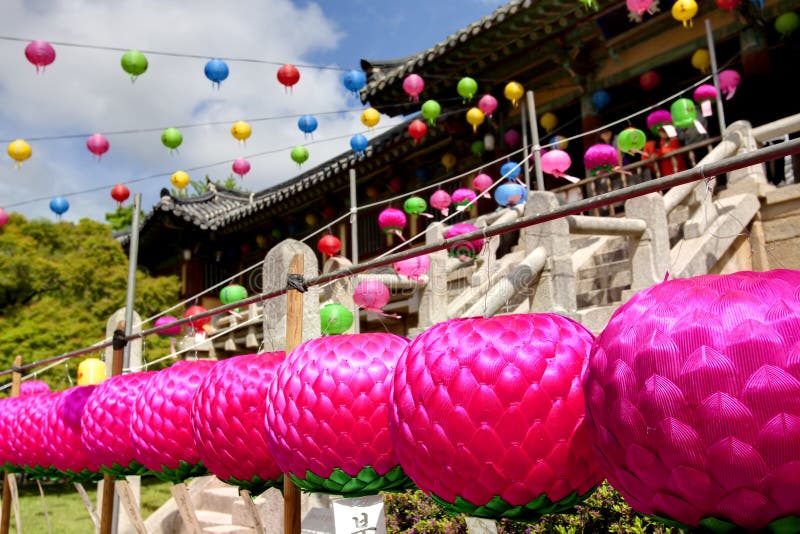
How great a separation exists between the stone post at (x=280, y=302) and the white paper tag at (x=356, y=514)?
2216 mm

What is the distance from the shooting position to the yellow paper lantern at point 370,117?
39.2 feet

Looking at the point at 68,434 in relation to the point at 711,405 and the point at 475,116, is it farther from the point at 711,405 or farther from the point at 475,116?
the point at 475,116

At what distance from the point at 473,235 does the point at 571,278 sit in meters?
3.93

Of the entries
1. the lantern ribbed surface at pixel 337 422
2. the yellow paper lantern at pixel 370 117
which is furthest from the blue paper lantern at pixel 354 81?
the lantern ribbed surface at pixel 337 422

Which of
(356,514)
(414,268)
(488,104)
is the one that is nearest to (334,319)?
(414,268)

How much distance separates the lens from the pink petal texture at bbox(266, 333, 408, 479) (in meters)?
2.04

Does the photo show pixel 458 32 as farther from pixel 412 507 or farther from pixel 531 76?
pixel 412 507

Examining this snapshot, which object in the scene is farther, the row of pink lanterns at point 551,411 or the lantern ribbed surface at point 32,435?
the lantern ribbed surface at point 32,435

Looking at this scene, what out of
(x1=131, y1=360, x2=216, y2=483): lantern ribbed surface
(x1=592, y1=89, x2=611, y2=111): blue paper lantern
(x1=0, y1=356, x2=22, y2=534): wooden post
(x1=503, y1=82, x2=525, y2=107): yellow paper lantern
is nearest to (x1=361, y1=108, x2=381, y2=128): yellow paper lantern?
(x1=503, y1=82, x2=525, y2=107): yellow paper lantern

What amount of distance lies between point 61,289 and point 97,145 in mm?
4366

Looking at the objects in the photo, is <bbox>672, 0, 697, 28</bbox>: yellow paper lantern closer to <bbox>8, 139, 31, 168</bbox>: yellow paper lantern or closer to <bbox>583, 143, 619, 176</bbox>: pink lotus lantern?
<bbox>583, 143, 619, 176</bbox>: pink lotus lantern

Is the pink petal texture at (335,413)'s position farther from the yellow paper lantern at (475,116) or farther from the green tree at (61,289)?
the green tree at (61,289)

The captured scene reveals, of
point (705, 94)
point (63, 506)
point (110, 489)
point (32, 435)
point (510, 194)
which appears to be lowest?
point (63, 506)

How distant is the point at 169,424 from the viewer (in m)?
2.89
